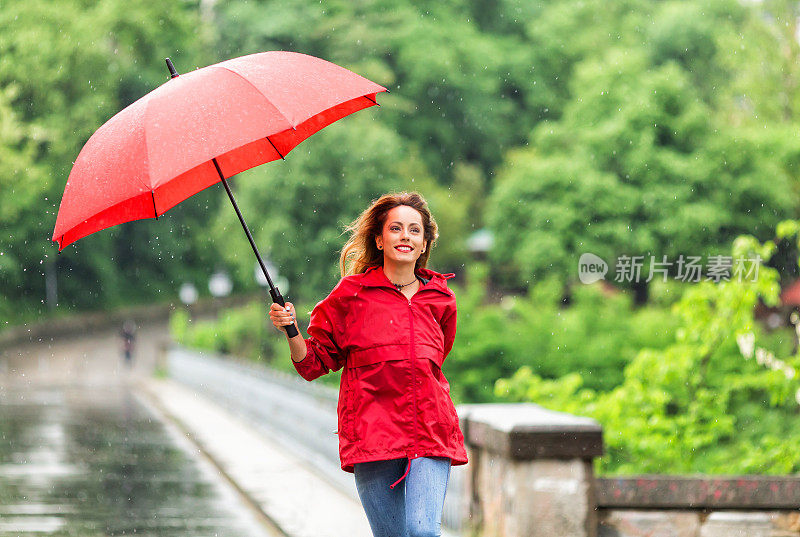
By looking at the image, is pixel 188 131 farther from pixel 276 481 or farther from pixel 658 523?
pixel 276 481

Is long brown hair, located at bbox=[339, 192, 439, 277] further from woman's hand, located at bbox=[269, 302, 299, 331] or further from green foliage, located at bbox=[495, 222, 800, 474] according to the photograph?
green foliage, located at bbox=[495, 222, 800, 474]

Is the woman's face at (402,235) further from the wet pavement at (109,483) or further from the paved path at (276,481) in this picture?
the wet pavement at (109,483)

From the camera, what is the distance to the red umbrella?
15.5 feet

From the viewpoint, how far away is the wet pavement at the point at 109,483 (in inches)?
364

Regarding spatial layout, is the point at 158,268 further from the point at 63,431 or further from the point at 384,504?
the point at 384,504

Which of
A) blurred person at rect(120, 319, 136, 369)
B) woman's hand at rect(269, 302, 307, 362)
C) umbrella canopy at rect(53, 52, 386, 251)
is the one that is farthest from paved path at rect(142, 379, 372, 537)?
blurred person at rect(120, 319, 136, 369)

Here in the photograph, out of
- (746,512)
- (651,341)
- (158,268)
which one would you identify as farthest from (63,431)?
(158,268)

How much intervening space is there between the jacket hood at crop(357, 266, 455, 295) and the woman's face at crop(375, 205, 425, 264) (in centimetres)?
7

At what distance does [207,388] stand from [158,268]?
3509 cm

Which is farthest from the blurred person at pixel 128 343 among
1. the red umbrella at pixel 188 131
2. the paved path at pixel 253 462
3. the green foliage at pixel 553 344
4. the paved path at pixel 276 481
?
the red umbrella at pixel 188 131

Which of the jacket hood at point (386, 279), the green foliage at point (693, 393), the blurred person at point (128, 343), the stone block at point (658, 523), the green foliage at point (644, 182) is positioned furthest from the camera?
the blurred person at point (128, 343)

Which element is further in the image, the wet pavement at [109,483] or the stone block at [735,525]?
the wet pavement at [109,483]

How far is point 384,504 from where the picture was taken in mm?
4609

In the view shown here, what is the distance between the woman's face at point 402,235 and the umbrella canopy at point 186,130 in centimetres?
56
